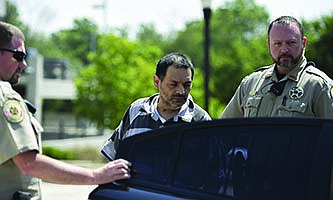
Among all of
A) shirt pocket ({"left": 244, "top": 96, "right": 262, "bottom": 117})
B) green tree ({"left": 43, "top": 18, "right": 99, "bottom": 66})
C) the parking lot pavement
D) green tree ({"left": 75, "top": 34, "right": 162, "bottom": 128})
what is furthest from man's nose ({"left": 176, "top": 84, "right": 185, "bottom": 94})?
green tree ({"left": 43, "top": 18, "right": 99, "bottom": 66})

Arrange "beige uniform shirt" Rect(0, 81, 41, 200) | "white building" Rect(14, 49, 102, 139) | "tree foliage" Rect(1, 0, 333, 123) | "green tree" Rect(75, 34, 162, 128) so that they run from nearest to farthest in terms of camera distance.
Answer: "beige uniform shirt" Rect(0, 81, 41, 200), "tree foliage" Rect(1, 0, 333, 123), "green tree" Rect(75, 34, 162, 128), "white building" Rect(14, 49, 102, 139)

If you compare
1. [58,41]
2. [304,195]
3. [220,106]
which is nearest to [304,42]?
[304,195]

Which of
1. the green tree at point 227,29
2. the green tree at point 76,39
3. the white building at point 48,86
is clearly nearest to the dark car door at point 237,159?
the white building at point 48,86

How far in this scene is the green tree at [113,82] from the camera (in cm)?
2359

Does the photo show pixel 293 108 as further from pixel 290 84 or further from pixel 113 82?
pixel 113 82

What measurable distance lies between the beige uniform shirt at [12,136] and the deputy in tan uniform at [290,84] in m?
1.44

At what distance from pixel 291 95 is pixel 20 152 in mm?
1622

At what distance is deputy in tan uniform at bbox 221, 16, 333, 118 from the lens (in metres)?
3.25

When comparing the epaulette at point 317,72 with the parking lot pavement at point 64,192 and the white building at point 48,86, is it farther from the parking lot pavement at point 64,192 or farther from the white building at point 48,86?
the white building at point 48,86

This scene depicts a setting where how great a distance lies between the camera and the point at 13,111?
2.62 m

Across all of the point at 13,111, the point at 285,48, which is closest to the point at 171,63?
the point at 285,48

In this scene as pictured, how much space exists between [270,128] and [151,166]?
642 mm

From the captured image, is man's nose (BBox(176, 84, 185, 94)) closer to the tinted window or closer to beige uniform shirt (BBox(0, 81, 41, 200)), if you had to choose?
the tinted window

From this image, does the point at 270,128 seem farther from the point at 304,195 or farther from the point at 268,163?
the point at 304,195
